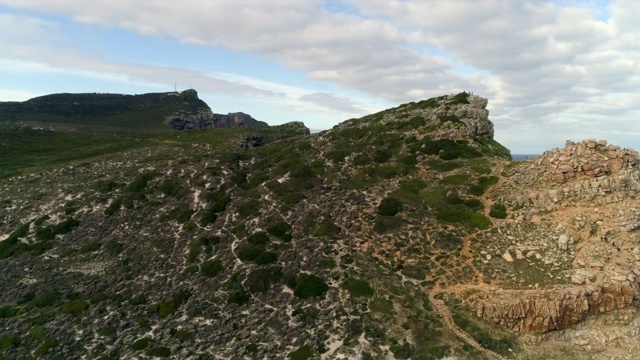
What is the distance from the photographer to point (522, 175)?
54625mm

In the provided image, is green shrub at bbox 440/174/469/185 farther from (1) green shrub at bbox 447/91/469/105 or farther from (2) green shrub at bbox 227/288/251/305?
(2) green shrub at bbox 227/288/251/305

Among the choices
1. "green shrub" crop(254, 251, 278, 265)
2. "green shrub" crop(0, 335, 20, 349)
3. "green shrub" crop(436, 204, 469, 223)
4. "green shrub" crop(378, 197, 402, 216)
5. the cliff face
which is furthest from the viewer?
"green shrub" crop(378, 197, 402, 216)

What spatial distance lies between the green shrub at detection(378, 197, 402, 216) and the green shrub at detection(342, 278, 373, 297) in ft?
42.5

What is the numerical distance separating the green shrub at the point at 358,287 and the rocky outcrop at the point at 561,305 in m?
13.0

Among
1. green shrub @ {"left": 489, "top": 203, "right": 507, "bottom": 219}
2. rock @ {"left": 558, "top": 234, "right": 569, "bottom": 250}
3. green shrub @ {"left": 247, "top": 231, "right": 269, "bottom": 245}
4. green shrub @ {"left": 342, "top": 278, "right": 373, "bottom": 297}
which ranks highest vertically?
green shrub @ {"left": 489, "top": 203, "right": 507, "bottom": 219}

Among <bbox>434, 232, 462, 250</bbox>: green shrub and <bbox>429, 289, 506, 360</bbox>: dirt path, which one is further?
<bbox>434, 232, 462, 250</bbox>: green shrub

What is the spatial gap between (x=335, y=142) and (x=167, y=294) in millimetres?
45265

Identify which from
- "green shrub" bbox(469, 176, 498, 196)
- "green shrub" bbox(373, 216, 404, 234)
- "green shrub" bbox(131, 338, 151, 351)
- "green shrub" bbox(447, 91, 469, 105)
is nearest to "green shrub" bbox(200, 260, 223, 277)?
"green shrub" bbox(131, 338, 151, 351)

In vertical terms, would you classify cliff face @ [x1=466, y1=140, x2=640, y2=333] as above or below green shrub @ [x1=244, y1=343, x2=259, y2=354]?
above

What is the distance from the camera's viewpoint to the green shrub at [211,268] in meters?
51.6

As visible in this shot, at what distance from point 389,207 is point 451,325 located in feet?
66.4

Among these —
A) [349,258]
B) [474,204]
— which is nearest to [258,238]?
[349,258]

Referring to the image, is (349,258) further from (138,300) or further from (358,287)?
(138,300)

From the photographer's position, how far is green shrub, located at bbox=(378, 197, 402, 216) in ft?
181
